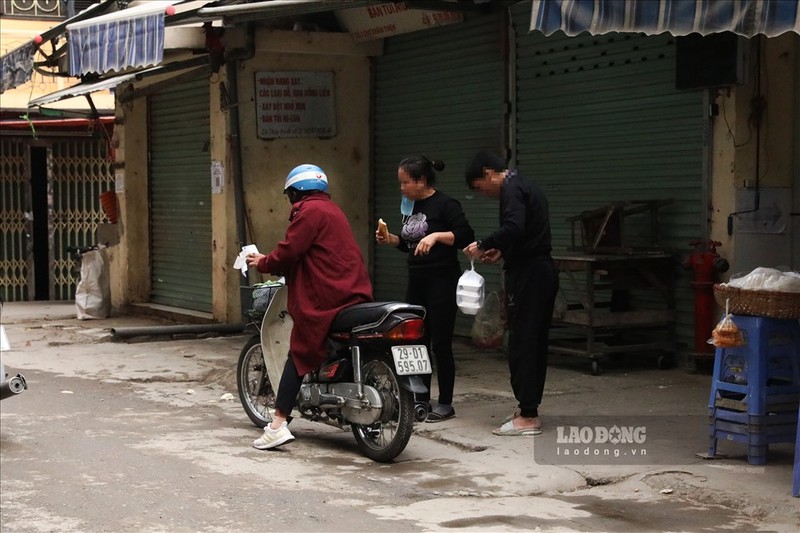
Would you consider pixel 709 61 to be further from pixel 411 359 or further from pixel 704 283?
pixel 411 359

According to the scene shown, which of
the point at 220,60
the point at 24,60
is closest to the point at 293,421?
the point at 220,60

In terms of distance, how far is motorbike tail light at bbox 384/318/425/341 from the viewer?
7184 millimetres

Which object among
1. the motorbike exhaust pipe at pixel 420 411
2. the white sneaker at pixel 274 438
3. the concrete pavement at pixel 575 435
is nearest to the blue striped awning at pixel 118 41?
the concrete pavement at pixel 575 435

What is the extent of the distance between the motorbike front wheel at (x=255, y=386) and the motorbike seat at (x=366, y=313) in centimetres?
103

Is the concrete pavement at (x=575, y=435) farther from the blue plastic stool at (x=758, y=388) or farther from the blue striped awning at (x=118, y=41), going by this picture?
the blue striped awning at (x=118, y=41)

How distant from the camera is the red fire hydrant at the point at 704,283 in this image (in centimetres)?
956

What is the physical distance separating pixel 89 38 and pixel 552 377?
597 cm

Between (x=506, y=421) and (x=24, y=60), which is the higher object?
(x=24, y=60)

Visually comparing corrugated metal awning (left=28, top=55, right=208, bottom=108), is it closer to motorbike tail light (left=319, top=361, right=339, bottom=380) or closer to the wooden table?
the wooden table

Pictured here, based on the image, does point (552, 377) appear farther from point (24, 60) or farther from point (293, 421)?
point (24, 60)

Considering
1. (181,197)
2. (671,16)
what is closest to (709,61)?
(671,16)

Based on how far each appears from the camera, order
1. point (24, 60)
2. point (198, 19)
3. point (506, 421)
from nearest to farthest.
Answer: point (506, 421), point (198, 19), point (24, 60)

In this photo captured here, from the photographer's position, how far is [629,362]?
1066 cm

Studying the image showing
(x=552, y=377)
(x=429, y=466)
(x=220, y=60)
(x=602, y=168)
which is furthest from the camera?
(x=220, y=60)
